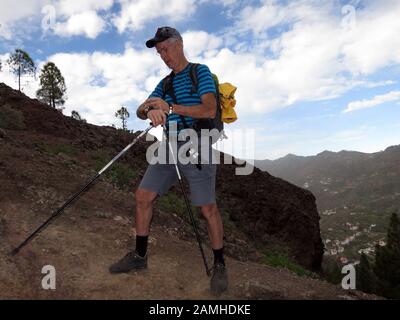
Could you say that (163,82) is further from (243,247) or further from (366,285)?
(366,285)

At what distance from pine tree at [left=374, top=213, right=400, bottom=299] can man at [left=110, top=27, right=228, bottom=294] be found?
152 ft

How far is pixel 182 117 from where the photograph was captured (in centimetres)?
500

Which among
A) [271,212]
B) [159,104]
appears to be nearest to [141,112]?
[159,104]

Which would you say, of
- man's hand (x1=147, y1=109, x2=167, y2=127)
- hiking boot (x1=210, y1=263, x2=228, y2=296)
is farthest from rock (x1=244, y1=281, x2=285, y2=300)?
man's hand (x1=147, y1=109, x2=167, y2=127)

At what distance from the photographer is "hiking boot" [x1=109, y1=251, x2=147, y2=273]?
541 cm

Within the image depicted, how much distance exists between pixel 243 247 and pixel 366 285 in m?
41.9

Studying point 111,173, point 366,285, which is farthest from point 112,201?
point 366,285

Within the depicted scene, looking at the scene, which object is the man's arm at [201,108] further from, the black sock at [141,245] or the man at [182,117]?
the black sock at [141,245]

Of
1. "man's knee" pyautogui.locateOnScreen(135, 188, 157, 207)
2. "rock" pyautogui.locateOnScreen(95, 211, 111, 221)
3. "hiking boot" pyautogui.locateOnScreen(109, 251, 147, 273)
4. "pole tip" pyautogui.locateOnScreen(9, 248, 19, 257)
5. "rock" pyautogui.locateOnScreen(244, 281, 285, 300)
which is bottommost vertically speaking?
"rock" pyautogui.locateOnScreen(244, 281, 285, 300)

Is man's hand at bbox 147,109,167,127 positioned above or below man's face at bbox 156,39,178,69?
below

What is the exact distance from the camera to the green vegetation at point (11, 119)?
16.6 meters

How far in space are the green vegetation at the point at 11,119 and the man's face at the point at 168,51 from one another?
13.6 meters

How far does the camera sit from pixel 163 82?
5.29 m

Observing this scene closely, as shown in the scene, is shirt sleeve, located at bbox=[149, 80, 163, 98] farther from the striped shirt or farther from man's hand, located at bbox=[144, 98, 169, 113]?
man's hand, located at bbox=[144, 98, 169, 113]
